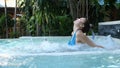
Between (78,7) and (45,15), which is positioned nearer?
(78,7)

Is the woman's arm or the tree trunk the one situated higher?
the tree trunk

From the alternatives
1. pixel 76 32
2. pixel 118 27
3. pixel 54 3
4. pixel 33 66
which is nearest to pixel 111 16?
pixel 54 3

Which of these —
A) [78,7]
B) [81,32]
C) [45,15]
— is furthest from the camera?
[45,15]

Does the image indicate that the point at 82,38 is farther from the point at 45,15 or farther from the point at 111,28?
the point at 45,15

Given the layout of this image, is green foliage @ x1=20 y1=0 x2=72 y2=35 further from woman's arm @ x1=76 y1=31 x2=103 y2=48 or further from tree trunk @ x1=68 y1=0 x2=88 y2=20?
woman's arm @ x1=76 y1=31 x2=103 y2=48

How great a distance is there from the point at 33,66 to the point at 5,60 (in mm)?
449

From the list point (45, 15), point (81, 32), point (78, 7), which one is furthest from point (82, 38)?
point (45, 15)

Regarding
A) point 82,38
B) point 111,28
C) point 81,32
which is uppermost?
point 111,28

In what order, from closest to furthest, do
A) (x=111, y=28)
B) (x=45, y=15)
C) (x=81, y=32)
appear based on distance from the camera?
(x=81, y=32) < (x=111, y=28) < (x=45, y=15)

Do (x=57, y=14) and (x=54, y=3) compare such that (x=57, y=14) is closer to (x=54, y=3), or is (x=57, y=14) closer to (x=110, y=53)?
(x=54, y=3)

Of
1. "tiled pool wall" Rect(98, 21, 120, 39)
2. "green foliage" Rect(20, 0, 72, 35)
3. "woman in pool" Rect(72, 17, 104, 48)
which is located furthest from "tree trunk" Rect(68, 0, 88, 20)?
"woman in pool" Rect(72, 17, 104, 48)

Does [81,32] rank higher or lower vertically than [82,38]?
higher

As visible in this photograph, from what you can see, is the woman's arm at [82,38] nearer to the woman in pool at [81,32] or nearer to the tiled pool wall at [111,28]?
the woman in pool at [81,32]

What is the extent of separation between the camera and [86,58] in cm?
470
